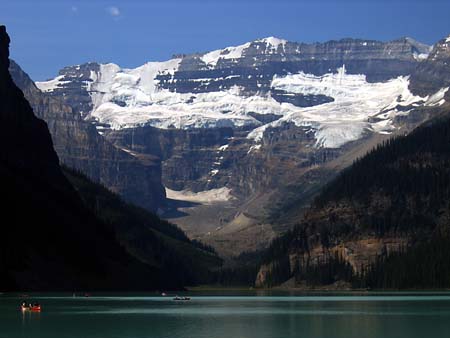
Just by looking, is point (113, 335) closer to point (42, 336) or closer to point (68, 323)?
point (42, 336)

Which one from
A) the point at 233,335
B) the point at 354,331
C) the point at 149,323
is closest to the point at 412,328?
the point at 354,331

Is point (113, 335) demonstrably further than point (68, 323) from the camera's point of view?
No

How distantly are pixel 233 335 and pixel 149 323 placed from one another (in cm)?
2997

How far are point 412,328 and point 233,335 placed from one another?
100ft

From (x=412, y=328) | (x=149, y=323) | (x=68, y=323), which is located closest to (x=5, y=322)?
(x=68, y=323)

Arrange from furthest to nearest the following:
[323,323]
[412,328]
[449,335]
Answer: [323,323], [412,328], [449,335]

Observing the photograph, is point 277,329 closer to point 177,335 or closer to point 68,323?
point 177,335

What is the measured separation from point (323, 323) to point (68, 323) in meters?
43.7

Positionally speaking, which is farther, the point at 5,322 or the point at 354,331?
the point at 5,322

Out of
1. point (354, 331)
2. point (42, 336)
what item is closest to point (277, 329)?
point (354, 331)

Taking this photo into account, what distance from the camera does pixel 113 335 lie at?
173m

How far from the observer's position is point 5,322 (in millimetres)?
197250

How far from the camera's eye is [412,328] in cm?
18425

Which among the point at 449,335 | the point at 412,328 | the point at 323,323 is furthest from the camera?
the point at 323,323
